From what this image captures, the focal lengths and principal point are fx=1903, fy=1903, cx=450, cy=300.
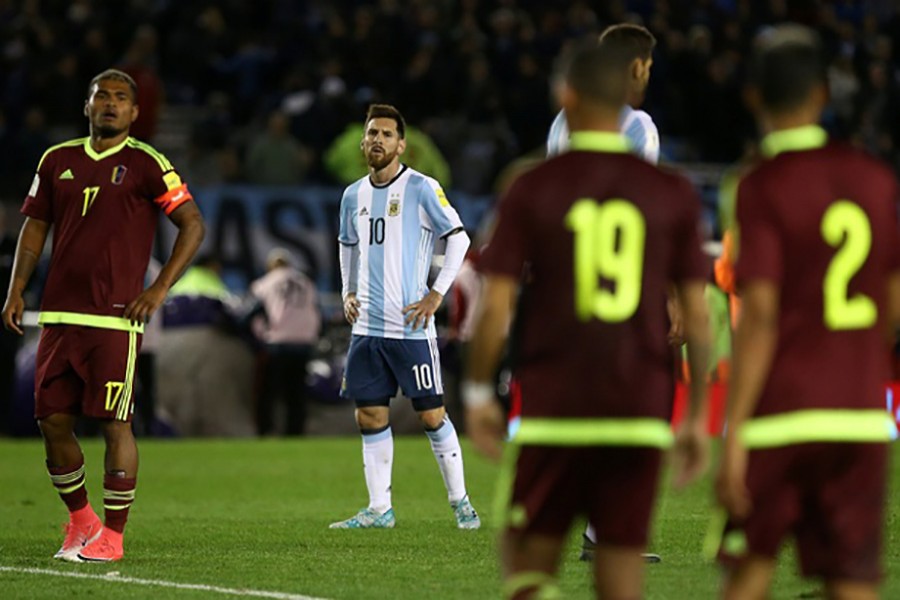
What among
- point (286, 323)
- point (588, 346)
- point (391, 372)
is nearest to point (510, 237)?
point (588, 346)

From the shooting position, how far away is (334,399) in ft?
73.3

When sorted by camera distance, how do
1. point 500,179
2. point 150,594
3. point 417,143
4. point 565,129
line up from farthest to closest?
1. point 500,179
2. point 417,143
3. point 565,129
4. point 150,594

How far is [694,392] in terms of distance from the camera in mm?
5523

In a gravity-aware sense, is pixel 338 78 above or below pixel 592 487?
above

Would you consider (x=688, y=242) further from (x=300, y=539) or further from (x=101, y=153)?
(x=300, y=539)

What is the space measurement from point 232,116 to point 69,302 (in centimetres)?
1532

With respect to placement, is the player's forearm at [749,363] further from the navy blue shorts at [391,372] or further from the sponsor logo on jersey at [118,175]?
the navy blue shorts at [391,372]

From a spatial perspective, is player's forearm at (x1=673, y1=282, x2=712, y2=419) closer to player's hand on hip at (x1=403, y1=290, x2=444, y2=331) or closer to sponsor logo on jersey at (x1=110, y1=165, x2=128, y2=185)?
sponsor logo on jersey at (x1=110, y1=165, x2=128, y2=185)

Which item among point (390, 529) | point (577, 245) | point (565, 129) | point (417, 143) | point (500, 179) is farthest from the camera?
point (500, 179)

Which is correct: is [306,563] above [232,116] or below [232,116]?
below

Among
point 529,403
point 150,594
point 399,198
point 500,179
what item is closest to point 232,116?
point 500,179

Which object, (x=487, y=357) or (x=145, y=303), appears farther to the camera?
(x=145, y=303)

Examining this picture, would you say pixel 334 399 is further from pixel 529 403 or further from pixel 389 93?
pixel 529 403

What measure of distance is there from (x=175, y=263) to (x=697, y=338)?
4.62 meters
